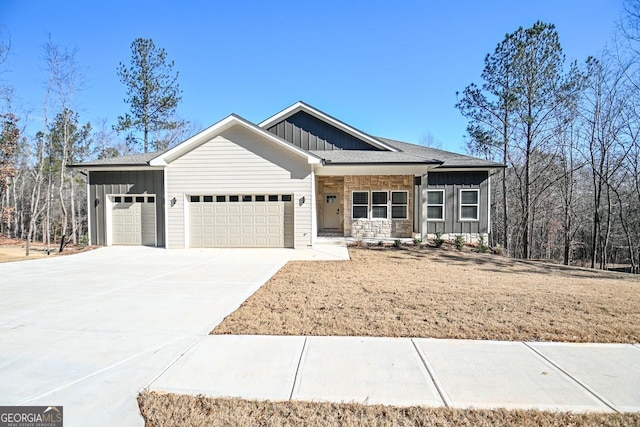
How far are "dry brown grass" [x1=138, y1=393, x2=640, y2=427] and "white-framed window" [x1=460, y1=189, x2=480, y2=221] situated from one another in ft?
42.4

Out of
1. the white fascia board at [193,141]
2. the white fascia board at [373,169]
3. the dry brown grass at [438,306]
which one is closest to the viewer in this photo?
the dry brown grass at [438,306]

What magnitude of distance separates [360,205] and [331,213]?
6.77ft

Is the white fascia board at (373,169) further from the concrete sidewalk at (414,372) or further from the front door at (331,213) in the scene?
the concrete sidewalk at (414,372)

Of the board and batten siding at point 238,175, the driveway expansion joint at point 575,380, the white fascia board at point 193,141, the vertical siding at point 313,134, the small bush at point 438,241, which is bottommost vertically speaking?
the driveway expansion joint at point 575,380

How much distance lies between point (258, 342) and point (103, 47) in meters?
18.8

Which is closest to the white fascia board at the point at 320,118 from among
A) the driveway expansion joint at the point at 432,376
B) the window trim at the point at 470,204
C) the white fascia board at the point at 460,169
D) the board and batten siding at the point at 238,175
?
the white fascia board at the point at 460,169

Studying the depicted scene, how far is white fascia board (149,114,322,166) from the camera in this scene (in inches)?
479

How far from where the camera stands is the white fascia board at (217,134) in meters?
12.2

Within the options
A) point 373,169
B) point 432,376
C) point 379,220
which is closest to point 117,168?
point 373,169

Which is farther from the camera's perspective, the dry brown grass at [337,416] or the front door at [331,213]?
the front door at [331,213]

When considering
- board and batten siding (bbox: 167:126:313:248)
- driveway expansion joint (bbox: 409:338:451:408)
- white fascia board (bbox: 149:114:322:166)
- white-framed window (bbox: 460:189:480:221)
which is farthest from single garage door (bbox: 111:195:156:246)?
white-framed window (bbox: 460:189:480:221)

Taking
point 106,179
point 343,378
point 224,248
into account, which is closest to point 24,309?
point 343,378

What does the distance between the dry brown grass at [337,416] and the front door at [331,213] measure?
45.9ft

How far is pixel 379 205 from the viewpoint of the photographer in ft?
49.4
